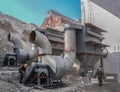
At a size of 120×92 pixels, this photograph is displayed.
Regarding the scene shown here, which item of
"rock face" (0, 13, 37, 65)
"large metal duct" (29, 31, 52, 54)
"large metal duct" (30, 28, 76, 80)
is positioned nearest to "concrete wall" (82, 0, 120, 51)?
"large metal duct" (30, 28, 76, 80)

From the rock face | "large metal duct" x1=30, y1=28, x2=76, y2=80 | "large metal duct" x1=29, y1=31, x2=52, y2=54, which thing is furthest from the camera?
the rock face

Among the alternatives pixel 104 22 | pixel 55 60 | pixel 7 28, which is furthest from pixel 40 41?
pixel 7 28

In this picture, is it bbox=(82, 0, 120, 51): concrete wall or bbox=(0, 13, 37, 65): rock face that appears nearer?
bbox=(82, 0, 120, 51): concrete wall

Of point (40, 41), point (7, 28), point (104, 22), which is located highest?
point (7, 28)

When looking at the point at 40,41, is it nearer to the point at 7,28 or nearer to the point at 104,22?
the point at 104,22

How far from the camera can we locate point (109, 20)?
37.3 ft

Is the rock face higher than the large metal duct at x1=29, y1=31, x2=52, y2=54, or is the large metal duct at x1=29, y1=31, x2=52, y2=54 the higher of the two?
the rock face

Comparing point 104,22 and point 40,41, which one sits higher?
point 104,22

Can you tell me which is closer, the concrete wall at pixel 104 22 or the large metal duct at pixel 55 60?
the large metal duct at pixel 55 60

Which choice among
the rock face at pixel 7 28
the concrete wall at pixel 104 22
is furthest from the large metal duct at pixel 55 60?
the rock face at pixel 7 28

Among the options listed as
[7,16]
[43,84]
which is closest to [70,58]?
[43,84]

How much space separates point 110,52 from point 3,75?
759 centimetres

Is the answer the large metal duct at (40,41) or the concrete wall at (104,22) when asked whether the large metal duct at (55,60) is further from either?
the concrete wall at (104,22)

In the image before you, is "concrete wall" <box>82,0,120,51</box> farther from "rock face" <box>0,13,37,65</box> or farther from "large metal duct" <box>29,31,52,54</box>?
"rock face" <box>0,13,37,65</box>
